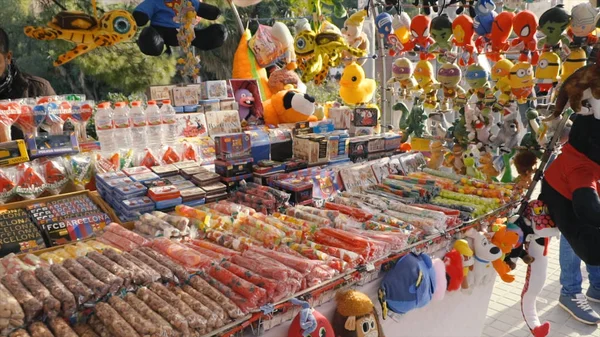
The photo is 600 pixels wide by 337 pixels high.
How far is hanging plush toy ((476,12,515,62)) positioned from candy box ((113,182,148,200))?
118 inches

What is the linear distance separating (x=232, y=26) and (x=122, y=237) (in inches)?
488

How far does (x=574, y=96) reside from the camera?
2600 millimetres

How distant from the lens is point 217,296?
5.94ft

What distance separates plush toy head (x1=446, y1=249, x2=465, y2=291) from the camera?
2.69m

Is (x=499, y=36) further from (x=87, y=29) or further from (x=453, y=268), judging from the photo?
(x=87, y=29)

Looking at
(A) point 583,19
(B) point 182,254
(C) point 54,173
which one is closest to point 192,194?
(B) point 182,254

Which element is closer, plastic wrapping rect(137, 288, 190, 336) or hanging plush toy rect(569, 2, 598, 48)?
plastic wrapping rect(137, 288, 190, 336)

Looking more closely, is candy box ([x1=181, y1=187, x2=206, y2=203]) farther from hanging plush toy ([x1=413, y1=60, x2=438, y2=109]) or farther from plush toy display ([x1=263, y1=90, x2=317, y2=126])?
hanging plush toy ([x1=413, y1=60, x2=438, y2=109])

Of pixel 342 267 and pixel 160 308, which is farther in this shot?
pixel 342 267

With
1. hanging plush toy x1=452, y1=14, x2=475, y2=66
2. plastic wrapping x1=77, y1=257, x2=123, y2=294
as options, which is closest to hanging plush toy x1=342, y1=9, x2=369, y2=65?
hanging plush toy x1=452, y1=14, x2=475, y2=66

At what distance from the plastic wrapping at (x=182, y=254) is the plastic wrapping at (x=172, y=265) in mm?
71

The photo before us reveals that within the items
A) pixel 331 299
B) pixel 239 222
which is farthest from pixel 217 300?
pixel 239 222

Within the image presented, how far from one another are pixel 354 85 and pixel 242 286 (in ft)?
13.8

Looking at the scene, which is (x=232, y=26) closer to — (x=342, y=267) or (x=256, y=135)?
(x=256, y=135)
